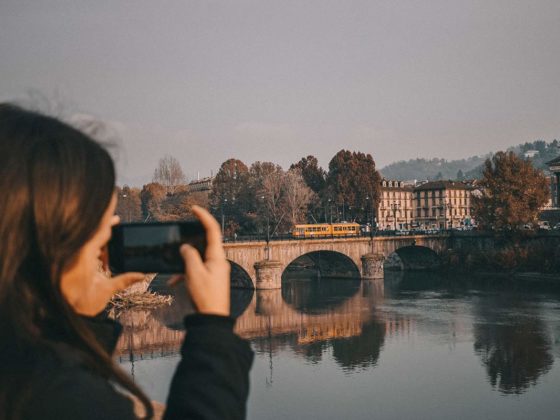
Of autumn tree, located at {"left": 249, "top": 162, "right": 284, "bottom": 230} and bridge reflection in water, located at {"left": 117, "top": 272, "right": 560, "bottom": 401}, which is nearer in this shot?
bridge reflection in water, located at {"left": 117, "top": 272, "right": 560, "bottom": 401}

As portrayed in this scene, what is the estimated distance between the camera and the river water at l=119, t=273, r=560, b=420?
21.8 meters

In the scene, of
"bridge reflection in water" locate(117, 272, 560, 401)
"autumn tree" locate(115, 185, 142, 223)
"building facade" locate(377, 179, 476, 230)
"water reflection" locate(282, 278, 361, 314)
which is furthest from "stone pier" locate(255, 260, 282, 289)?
"building facade" locate(377, 179, 476, 230)

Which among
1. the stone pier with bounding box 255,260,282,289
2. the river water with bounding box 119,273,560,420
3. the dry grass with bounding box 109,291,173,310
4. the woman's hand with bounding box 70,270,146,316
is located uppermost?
the woman's hand with bounding box 70,270,146,316

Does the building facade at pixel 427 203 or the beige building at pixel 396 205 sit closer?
the beige building at pixel 396 205

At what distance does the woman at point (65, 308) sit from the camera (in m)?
1.49

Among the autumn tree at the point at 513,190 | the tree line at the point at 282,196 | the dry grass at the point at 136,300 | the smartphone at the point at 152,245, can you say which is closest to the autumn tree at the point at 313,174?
the tree line at the point at 282,196

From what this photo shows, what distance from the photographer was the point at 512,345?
1161 inches

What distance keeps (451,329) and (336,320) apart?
681 cm

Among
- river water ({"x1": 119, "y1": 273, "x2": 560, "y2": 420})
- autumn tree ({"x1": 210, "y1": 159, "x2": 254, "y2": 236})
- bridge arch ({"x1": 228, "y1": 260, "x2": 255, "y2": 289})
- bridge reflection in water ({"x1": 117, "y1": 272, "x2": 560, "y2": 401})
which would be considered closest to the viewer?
river water ({"x1": 119, "y1": 273, "x2": 560, "y2": 420})

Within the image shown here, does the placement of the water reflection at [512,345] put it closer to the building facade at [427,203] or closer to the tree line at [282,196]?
the tree line at [282,196]

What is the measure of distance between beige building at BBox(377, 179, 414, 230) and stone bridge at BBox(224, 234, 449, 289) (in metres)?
37.6

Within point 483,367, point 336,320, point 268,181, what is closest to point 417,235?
point 268,181

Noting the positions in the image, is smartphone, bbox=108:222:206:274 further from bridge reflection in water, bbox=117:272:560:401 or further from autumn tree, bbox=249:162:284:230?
autumn tree, bbox=249:162:284:230

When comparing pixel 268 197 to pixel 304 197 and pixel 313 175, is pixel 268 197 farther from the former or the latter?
pixel 313 175
